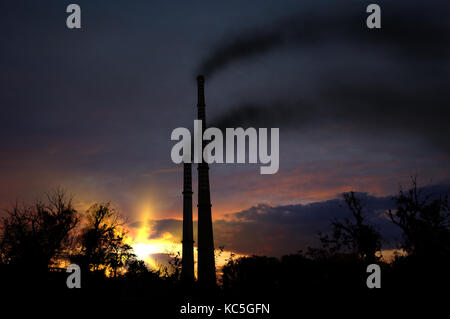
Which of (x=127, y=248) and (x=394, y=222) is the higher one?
(x=394, y=222)

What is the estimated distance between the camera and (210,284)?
24531 mm

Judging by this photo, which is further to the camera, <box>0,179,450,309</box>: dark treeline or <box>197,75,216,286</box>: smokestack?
<box>197,75,216,286</box>: smokestack

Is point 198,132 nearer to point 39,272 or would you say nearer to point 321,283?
point 39,272

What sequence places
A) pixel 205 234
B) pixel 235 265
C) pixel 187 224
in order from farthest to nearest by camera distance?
pixel 187 224, pixel 205 234, pixel 235 265

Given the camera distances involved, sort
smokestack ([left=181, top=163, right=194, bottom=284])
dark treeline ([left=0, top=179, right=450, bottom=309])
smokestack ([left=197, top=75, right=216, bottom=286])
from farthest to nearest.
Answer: smokestack ([left=181, top=163, right=194, bottom=284]), smokestack ([left=197, top=75, right=216, bottom=286]), dark treeline ([left=0, top=179, right=450, bottom=309])

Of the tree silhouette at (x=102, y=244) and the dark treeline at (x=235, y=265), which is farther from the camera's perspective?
the tree silhouette at (x=102, y=244)

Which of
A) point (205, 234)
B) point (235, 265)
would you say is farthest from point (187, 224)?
point (235, 265)

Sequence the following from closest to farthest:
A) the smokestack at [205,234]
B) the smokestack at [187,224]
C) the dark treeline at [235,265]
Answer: the dark treeline at [235,265] < the smokestack at [205,234] < the smokestack at [187,224]

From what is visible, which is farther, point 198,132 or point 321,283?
point 198,132

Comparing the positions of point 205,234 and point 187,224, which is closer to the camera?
point 205,234

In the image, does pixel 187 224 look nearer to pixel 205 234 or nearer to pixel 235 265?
pixel 205 234
